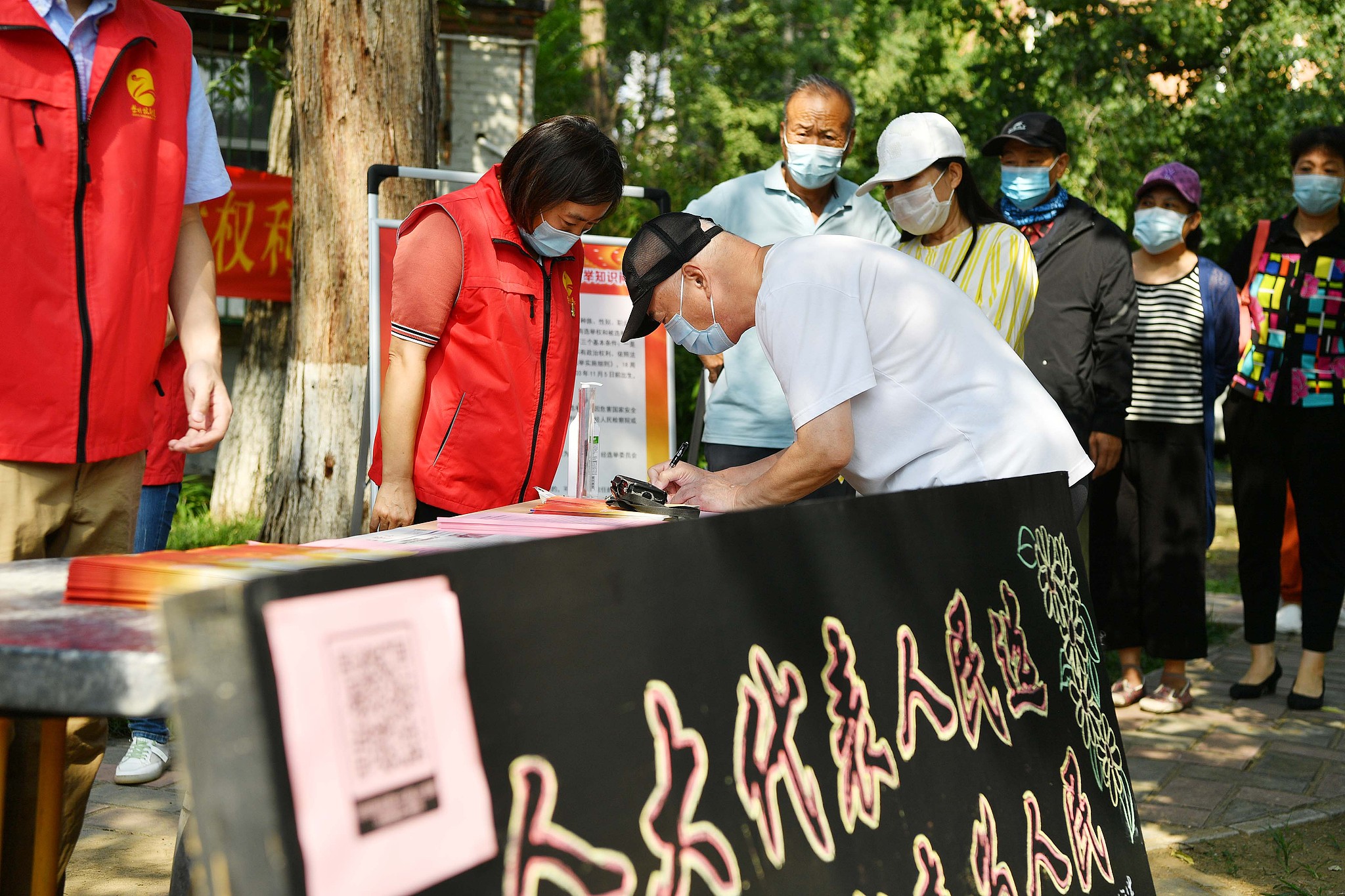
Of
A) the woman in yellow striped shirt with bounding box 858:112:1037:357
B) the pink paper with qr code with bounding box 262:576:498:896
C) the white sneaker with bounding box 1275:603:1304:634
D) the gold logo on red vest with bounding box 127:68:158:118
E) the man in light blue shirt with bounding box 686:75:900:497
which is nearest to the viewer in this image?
the pink paper with qr code with bounding box 262:576:498:896

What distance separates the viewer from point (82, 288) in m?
2.11

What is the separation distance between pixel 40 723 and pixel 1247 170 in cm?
1259

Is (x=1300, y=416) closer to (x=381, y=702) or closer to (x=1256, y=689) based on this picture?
(x=1256, y=689)

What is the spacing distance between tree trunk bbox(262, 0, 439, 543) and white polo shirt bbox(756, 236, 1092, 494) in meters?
2.79

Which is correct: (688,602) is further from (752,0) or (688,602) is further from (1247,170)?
(752,0)

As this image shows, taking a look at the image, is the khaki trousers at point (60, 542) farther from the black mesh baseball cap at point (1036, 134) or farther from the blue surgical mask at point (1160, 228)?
the blue surgical mask at point (1160, 228)

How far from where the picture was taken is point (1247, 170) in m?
12.2

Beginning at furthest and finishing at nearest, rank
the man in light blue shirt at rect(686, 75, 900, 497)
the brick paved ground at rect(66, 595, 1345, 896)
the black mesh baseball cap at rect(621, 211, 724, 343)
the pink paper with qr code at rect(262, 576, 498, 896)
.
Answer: the man in light blue shirt at rect(686, 75, 900, 497), the brick paved ground at rect(66, 595, 1345, 896), the black mesh baseball cap at rect(621, 211, 724, 343), the pink paper with qr code at rect(262, 576, 498, 896)

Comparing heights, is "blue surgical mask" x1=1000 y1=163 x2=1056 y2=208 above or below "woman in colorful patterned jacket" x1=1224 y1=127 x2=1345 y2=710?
above

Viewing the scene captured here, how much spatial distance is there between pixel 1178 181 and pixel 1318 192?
52 cm

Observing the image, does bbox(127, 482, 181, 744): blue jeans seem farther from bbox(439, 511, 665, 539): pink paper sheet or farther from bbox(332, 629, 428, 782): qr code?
bbox(332, 629, 428, 782): qr code

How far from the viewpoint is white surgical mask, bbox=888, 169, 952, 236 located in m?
3.81

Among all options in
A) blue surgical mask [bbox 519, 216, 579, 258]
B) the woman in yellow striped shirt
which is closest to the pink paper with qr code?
blue surgical mask [bbox 519, 216, 579, 258]

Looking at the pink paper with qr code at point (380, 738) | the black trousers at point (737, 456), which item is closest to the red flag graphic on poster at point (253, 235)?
the black trousers at point (737, 456)
